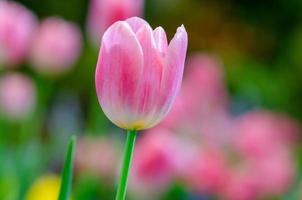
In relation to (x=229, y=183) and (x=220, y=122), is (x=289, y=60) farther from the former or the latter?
(x=229, y=183)

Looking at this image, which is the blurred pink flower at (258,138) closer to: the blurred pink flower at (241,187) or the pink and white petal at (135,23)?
the blurred pink flower at (241,187)

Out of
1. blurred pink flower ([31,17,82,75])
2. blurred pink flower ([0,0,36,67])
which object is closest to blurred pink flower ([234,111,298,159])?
blurred pink flower ([31,17,82,75])

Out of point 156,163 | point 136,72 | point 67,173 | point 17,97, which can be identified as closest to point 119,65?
point 136,72

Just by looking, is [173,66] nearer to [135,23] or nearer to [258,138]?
[135,23]

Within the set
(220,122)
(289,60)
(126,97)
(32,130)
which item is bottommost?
(126,97)

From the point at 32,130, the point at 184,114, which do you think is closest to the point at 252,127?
the point at 184,114

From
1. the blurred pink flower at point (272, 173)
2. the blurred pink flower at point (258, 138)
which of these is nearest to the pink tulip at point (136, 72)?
the blurred pink flower at point (272, 173)
